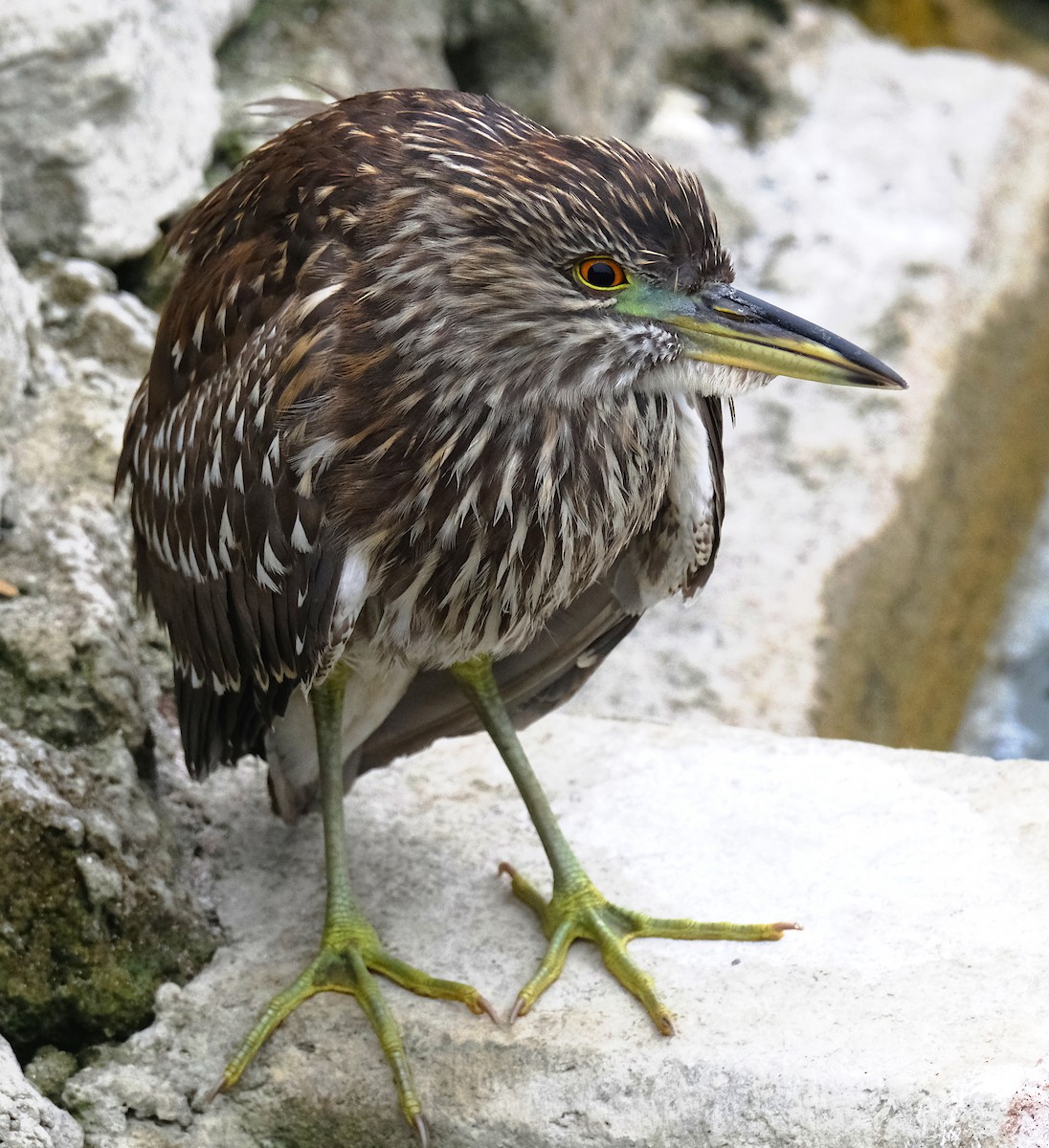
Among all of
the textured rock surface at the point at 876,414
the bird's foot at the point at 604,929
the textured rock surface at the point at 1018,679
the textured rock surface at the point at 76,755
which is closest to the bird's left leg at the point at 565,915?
the bird's foot at the point at 604,929

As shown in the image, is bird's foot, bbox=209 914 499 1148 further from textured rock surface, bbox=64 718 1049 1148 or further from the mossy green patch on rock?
the mossy green patch on rock

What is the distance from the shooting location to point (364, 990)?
2.68 metres

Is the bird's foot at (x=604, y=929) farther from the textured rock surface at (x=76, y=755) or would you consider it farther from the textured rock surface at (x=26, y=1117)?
the textured rock surface at (x=26, y=1117)

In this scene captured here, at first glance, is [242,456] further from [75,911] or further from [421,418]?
[75,911]

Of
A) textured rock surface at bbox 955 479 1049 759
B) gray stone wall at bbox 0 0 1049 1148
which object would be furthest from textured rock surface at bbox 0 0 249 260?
textured rock surface at bbox 955 479 1049 759

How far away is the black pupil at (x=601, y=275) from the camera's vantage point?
2254 millimetres

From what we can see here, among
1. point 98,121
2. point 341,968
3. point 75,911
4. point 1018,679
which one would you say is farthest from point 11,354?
point 1018,679

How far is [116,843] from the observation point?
8.93ft

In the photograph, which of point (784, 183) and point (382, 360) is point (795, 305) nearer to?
point (784, 183)

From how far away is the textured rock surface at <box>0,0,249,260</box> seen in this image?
3.49m

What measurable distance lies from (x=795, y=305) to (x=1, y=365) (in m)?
2.90

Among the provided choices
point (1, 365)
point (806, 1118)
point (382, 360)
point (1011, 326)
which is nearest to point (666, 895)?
point (806, 1118)

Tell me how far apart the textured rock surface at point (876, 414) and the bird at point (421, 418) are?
1548mm

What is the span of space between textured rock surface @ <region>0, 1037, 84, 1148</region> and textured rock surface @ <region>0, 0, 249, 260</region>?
80.8 inches
